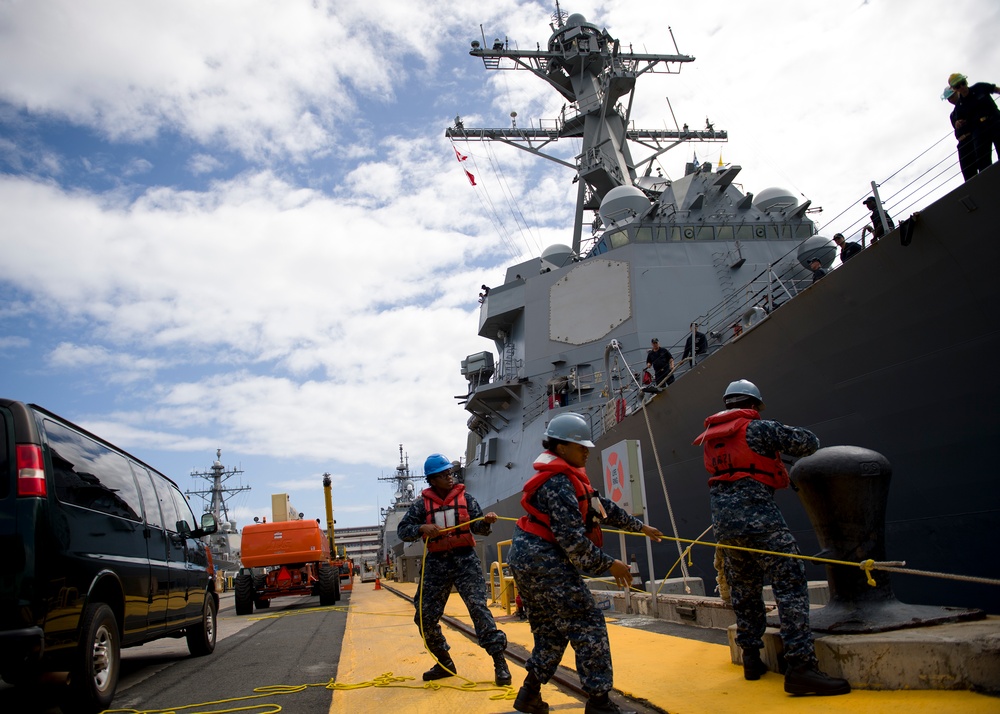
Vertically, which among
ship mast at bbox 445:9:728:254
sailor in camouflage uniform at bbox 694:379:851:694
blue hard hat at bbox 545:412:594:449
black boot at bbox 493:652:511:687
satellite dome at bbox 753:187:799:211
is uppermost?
ship mast at bbox 445:9:728:254

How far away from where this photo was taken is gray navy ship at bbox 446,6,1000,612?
5.05 metres

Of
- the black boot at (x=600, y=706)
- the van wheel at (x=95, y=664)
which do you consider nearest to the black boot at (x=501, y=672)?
the black boot at (x=600, y=706)

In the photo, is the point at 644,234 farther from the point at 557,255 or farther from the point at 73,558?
the point at 73,558

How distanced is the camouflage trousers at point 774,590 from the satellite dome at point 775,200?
13.5m

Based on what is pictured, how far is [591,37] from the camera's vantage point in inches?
802

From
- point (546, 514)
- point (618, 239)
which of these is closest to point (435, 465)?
point (546, 514)

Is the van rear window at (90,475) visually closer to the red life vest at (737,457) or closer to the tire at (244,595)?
the red life vest at (737,457)

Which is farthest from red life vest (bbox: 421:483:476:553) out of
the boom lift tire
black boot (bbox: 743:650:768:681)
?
the boom lift tire

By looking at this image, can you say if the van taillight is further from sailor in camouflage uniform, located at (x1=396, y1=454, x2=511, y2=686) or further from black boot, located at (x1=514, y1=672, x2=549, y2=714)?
black boot, located at (x1=514, y1=672, x2=549, y2=714)

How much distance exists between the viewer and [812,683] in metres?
2.70

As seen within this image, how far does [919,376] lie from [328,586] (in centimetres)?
1099

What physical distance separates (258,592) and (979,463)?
11.6m

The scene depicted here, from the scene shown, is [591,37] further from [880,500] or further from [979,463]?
[880,500]

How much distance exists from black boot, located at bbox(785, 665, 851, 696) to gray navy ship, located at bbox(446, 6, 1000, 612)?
623 millimetres
